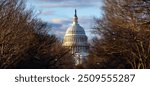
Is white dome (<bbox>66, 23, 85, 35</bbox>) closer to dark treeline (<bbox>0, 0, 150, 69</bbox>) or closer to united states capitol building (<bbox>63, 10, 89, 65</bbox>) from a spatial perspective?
united states capitol building (<bbox>63, 10, 89, 65</bbox>)

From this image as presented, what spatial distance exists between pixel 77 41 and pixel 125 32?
116113 mm

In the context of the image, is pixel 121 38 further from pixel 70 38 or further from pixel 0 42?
pixel 70 38

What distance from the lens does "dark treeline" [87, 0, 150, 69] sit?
129 feet

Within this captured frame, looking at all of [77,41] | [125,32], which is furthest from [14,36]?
[77,41]

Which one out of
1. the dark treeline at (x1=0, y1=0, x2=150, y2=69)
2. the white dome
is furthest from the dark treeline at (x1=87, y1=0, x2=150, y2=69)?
the white dome

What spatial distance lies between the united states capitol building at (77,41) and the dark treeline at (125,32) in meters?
78.8

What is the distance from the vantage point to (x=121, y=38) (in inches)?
2040

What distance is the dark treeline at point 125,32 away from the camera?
39469 mm

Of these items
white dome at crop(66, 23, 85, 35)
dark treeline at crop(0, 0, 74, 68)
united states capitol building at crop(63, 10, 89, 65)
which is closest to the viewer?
dark treeline at crop(0, 0, 74, 68)

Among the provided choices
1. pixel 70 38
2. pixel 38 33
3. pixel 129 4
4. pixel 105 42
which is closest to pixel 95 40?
pixel 38 33

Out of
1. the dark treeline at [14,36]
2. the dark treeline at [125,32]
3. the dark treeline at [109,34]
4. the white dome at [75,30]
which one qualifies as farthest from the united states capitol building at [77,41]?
the dark treeline at [14,36]

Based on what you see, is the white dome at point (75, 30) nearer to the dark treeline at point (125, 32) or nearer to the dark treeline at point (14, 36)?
the dark treeline at point (125, 32)

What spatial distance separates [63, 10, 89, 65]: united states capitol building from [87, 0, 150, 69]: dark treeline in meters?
78.8

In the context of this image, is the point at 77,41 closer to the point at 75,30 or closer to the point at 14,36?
the point at 75,30
